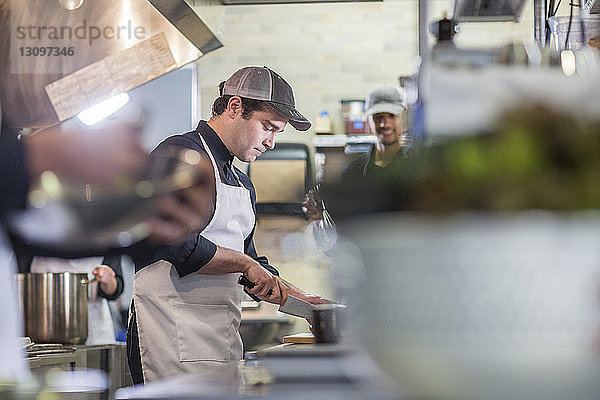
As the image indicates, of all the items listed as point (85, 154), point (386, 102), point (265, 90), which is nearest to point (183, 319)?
point (265, 90)

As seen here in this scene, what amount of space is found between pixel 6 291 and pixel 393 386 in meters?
0.70

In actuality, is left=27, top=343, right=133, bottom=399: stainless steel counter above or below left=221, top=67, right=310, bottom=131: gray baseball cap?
below

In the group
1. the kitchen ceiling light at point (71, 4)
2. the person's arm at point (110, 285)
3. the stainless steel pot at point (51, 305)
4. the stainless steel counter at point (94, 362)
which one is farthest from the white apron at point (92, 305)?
the kitchen ceiling light at point (71, 4)

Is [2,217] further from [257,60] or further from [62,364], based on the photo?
[257,60]

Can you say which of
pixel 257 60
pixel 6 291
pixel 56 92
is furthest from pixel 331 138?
pixel 6 291

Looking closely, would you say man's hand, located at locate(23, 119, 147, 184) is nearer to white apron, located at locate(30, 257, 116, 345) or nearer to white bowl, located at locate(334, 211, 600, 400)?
white bowl, located at locate(334, 211, 600, 400)

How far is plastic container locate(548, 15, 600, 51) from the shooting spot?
2029 mm

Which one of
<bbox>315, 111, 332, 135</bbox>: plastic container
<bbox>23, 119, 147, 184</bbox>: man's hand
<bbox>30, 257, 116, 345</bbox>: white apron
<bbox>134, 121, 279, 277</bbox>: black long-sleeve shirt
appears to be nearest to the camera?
<bbox>23, 119, 147, 184</bbox>: man's hand

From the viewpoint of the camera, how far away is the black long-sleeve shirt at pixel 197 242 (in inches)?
95.9

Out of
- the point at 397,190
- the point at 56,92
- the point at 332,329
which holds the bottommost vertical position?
the point at 332,329

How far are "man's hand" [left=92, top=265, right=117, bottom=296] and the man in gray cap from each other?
3.94 ft

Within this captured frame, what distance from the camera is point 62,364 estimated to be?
9.82 ft

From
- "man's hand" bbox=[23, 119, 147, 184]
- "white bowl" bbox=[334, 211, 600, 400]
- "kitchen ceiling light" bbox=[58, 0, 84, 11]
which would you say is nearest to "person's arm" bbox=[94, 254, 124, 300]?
"kitchen ceiling light" bbox=[58, 0, 84, 11]

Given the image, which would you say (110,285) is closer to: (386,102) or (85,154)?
(386,102)
